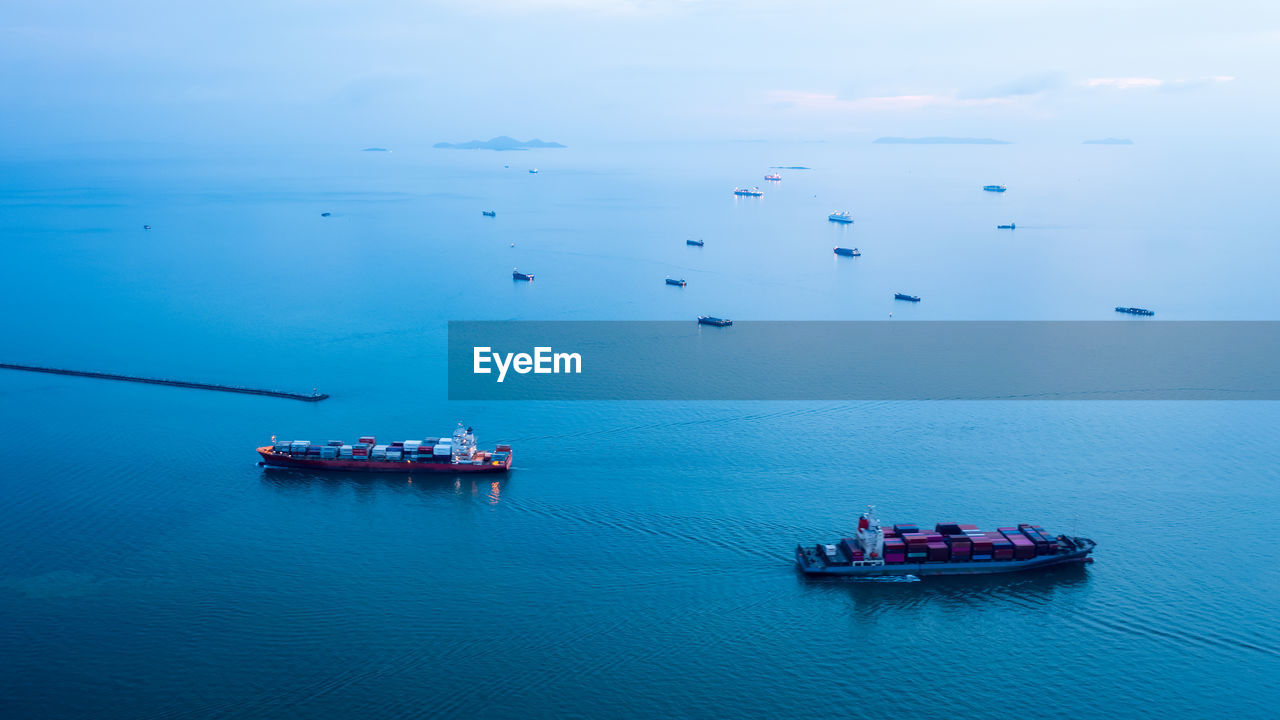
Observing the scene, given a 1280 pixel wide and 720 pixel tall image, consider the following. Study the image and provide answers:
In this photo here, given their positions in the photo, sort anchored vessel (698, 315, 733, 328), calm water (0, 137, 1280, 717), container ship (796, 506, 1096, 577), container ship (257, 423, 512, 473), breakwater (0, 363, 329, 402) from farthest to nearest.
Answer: anchored vessel (698, 315, 733, 328)
breakwater (0, 363, 329, 402)
container ship (257, 423, 512, 473)
container ship (796, 506, 1096, 577)
calm water (0, 137, 1280, 717)

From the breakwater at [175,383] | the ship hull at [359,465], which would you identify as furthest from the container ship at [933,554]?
the breakwater at [175,383]

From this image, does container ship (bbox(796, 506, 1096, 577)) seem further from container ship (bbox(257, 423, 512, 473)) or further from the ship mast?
container ship (bbox(257, 423, 512, 473))

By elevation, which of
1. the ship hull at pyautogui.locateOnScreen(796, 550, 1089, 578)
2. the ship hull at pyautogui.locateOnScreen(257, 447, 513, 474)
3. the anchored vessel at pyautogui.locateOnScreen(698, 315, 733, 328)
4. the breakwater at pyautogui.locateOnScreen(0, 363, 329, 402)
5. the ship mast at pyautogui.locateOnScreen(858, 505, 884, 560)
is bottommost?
the ship hull at pyautogui.locateOnScreen(796, 550, 1089, 578)

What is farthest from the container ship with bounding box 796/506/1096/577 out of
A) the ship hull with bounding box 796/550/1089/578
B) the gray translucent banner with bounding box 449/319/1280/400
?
the gray translucent banner with bounding box 449/319/1280/400

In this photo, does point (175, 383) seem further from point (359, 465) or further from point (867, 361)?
point (867, 361)

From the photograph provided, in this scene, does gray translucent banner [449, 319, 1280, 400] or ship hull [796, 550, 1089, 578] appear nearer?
ship hull [796, 550, 1089, 578]

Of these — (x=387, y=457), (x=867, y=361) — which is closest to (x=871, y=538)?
(x=387, y=457)
